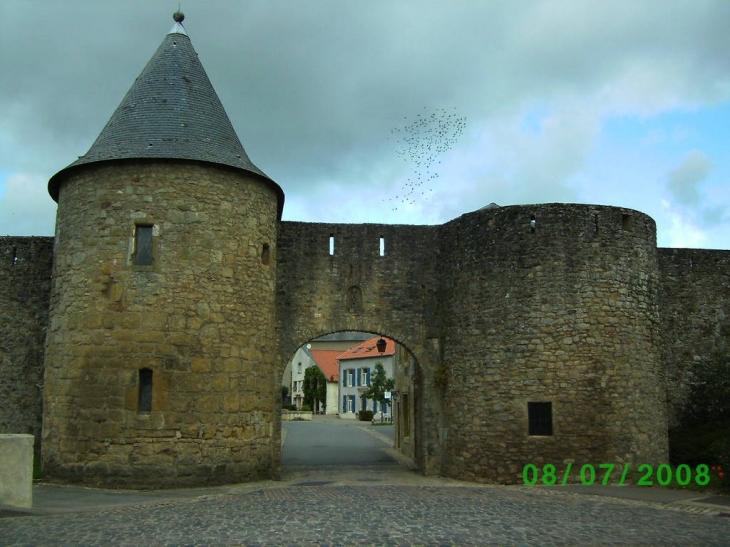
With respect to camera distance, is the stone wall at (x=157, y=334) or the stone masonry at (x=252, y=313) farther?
the stone masonry at (x=252, y=313)

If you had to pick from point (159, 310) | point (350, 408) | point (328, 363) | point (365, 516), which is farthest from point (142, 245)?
point (328, 363)

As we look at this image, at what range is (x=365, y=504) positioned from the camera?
11953 mm

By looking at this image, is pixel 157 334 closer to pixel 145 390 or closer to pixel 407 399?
pixel 145 390

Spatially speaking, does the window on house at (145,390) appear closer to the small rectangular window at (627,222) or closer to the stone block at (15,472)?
the stone block at (15,472)

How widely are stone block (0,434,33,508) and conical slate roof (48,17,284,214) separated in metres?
6.09

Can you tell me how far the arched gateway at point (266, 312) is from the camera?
1373 cm

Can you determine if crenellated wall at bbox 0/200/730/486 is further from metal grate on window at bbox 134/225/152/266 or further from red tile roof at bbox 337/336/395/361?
red tile roof at bbox 337/336/395/361

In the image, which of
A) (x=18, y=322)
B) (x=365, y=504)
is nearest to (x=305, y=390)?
(x=18, y=322)

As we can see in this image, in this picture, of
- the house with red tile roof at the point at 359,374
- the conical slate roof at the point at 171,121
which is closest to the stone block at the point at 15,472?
the conical slate roof at the point at 171,121

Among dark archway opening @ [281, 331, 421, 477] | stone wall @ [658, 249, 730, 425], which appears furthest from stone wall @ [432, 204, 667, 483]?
stone wall @ [658, 249, 730, 425]

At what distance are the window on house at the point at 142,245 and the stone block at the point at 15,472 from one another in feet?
14.8

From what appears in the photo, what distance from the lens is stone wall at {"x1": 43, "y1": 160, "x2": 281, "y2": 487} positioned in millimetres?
13477

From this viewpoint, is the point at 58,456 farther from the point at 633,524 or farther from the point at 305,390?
the point at 305,390
